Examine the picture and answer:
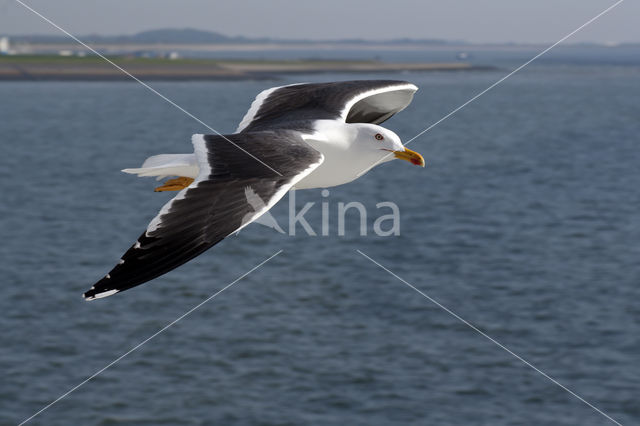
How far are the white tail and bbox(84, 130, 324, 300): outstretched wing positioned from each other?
0.41 m

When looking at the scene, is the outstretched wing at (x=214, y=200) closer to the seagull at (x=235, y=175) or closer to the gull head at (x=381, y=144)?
the seagull at (x=235, y=175)

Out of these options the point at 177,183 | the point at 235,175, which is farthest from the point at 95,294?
the point at 177,183

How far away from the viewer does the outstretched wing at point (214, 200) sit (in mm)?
8602

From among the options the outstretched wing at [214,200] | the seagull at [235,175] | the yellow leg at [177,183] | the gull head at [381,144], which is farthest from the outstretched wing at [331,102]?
the outstretched wing at [214,200]

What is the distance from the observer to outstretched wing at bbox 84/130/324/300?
8602mm

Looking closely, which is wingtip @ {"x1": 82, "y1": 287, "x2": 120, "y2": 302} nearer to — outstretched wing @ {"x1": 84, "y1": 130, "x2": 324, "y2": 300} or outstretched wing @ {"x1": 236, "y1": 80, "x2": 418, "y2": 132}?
outstretched wing @ {"x1": 84, "y1": 130, "x2": 324, "y2": 300}

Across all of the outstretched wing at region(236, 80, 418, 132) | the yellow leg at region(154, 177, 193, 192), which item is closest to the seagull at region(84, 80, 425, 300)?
the yellow leg at region(154, 177, 193, 192)

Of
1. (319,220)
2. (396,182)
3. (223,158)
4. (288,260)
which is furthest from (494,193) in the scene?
(223,158)

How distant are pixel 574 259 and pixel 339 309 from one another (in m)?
39.1

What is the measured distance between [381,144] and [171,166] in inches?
123

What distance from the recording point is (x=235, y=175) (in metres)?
10.4

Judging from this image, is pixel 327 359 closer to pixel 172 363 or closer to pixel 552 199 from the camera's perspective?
pixel 172 363

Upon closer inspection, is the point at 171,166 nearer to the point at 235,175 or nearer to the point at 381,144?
the point at 235,175

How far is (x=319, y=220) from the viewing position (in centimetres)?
13912
